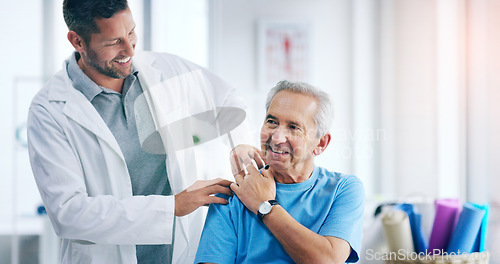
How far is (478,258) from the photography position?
1021mm

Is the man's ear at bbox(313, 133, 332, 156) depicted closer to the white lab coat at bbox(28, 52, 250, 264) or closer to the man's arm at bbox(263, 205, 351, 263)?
the man's arm at bbox(263, 205, 351, 263)

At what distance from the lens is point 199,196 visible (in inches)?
38.4

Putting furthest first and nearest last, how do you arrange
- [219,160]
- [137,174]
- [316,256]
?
[219,160], [137,174], [316,256]

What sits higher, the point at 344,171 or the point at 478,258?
the point at 344,171

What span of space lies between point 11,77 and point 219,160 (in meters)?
0.69

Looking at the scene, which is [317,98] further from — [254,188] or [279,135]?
[254,188]

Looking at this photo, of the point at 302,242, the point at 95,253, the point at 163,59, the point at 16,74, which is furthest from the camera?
the point at 16,74

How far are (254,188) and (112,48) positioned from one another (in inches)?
18.1

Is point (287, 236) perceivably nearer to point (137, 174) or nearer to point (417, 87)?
point (137, 174)

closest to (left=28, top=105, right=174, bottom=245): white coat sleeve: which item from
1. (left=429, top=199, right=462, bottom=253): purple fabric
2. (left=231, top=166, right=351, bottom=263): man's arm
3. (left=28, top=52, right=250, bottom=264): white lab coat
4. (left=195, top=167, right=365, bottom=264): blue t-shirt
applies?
(left=28, top=52, right=250, bottom=264): white lab coat

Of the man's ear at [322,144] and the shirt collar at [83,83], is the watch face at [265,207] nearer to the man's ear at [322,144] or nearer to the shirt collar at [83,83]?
the man's ear at [322,144]

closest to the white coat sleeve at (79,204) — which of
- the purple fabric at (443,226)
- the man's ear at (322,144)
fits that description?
the man's ear at (322,144)

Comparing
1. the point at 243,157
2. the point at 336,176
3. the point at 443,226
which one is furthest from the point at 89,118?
the point at 443,226

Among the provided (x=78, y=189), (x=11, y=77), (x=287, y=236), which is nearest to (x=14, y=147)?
(x=11, y=77)
